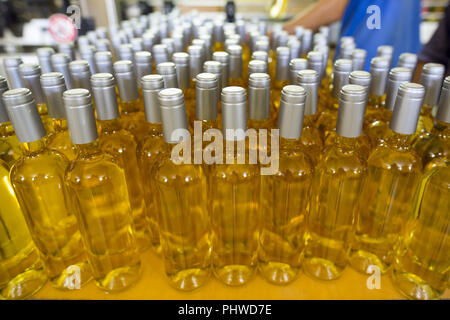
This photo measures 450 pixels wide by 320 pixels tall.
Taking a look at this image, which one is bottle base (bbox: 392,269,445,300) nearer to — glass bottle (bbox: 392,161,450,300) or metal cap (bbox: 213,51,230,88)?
glass bottle (bbox: 392,161,450,300)

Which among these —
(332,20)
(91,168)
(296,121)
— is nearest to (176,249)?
(91,168)

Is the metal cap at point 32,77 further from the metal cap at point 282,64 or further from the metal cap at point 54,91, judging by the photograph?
the metal cap at point 282,64

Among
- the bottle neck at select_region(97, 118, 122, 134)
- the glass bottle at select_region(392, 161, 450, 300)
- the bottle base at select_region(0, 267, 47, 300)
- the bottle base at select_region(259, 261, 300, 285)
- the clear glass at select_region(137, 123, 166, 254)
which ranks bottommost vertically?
the bottle base at select_region(259, 261, 300, 285)

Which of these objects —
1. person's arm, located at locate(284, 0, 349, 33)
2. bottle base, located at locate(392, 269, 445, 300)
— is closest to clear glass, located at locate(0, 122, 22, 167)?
bottle base, located at locate(392, 269, 445, 300)

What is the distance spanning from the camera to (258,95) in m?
0.53

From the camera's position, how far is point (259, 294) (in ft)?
1.99

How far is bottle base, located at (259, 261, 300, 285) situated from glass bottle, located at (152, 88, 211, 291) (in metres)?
0.11

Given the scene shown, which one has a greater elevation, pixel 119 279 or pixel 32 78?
pixel 32 78

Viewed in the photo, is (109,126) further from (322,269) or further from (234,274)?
(322,269)

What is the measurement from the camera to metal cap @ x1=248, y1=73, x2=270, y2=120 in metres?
0.53

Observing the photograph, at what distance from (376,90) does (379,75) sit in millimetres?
32

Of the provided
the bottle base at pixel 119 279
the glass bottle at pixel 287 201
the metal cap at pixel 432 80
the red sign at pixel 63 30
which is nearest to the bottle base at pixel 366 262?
Answer: the glass bottle at pixel 287 201

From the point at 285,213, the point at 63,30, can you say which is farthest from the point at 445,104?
the point at 63,30
